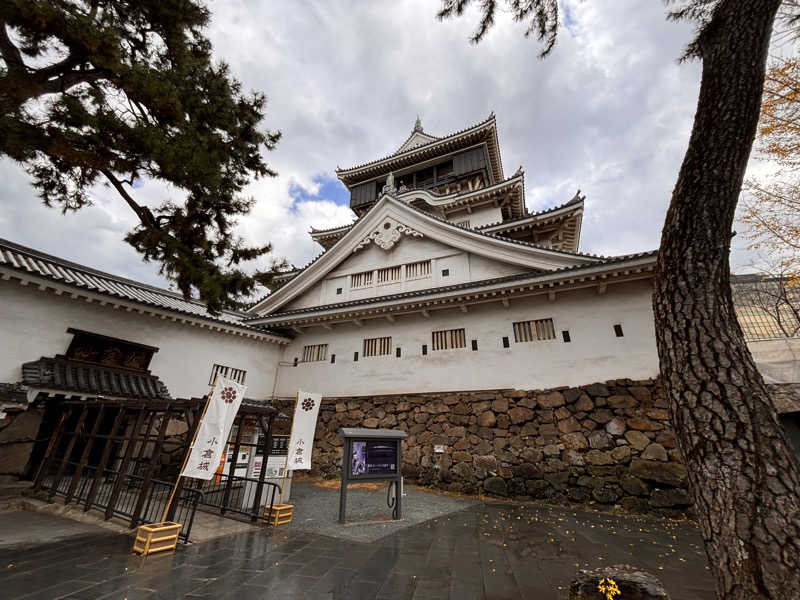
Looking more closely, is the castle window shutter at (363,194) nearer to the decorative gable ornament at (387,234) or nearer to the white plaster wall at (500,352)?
the decorative gable ornament at (387,234)

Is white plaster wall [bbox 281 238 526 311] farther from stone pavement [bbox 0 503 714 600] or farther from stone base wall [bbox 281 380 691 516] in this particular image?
stone pavement [bbox 0 503 714 600]

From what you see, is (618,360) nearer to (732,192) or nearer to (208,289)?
(732,192)

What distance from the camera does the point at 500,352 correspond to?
9.86 meters

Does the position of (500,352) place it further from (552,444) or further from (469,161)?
(469,161)

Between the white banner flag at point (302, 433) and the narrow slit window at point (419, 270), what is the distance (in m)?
6.78

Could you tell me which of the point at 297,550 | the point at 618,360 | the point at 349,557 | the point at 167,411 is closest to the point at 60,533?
the point at 167,411

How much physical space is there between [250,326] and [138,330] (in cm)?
364

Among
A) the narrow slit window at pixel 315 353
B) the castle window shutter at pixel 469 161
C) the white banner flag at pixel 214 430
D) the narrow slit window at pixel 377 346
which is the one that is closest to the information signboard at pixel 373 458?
the white banner flag at pixel 214 430

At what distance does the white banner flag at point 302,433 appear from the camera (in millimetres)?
6633

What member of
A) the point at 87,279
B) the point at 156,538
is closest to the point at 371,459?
the point at 156,538

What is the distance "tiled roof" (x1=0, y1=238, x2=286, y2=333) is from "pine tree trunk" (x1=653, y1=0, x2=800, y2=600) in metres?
11.4

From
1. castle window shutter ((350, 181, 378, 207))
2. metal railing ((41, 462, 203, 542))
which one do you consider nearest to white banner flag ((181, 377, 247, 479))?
metal railing ((41, 462, 203, 542))

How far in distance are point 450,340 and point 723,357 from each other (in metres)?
8.27

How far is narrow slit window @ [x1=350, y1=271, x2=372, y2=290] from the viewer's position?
1350cm
